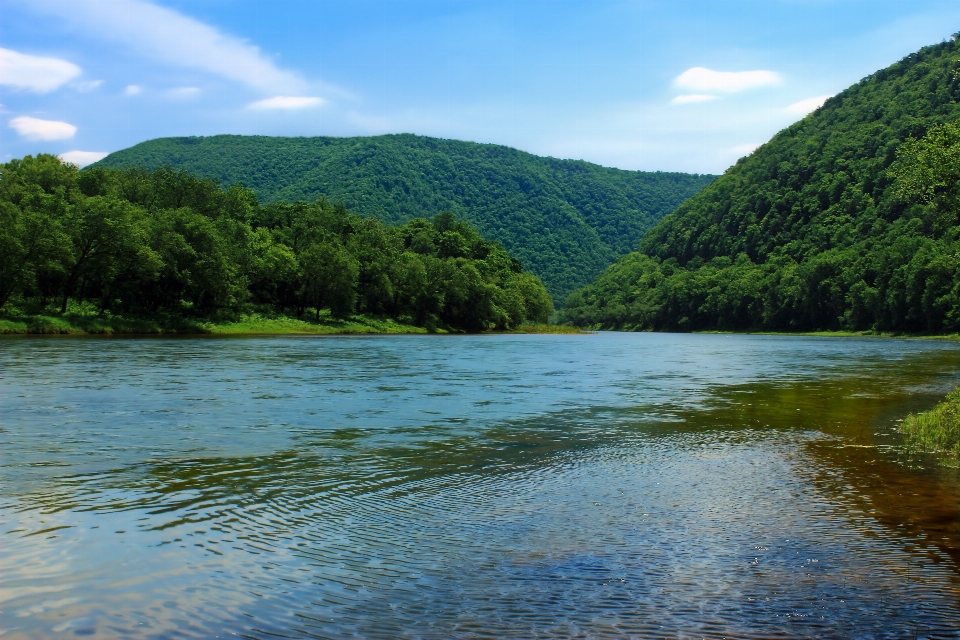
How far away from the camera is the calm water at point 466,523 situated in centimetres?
688

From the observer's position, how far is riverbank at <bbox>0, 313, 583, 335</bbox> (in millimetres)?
67125

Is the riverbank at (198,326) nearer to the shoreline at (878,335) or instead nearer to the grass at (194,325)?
the grass at (194,325)

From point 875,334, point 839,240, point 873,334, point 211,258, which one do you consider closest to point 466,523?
point 211,258

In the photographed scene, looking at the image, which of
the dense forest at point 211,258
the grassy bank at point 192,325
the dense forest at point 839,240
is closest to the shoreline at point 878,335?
the dense forest at point 839,240

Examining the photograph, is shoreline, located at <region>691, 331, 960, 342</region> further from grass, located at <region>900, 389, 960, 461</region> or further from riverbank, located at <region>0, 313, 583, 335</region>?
grass, located at <region>900, 389, 960, 461</region>

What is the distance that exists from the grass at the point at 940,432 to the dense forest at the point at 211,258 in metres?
68.7

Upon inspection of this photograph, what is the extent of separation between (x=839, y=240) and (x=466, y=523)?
167537 mm

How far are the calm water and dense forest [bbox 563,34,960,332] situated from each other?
325 feet

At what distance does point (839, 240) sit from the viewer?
159 m

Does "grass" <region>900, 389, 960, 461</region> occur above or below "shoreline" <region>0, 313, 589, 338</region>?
above

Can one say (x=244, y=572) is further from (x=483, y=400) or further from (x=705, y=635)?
(x=483, y=400)

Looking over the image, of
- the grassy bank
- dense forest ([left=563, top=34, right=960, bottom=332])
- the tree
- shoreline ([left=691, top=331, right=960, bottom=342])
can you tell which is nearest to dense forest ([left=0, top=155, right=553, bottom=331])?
the tree

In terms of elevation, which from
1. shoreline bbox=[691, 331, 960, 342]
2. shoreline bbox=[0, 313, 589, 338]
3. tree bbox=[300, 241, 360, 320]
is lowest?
shoreline bbox=[0, 313, 589, 338]

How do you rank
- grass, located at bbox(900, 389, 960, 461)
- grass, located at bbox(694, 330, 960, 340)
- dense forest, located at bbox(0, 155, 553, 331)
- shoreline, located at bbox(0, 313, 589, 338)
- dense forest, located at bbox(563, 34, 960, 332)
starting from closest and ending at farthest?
grass, located at bbox(900, 389, 960, 461) < shoreline, located at bbox(0, 313, 589, 338) < dense forest, located at bbox(0, 155, 553, 331) < grass, located at bbox(694, 330, 960, 340) < dense forest, located at bbox(563, 34, 960, 332)
